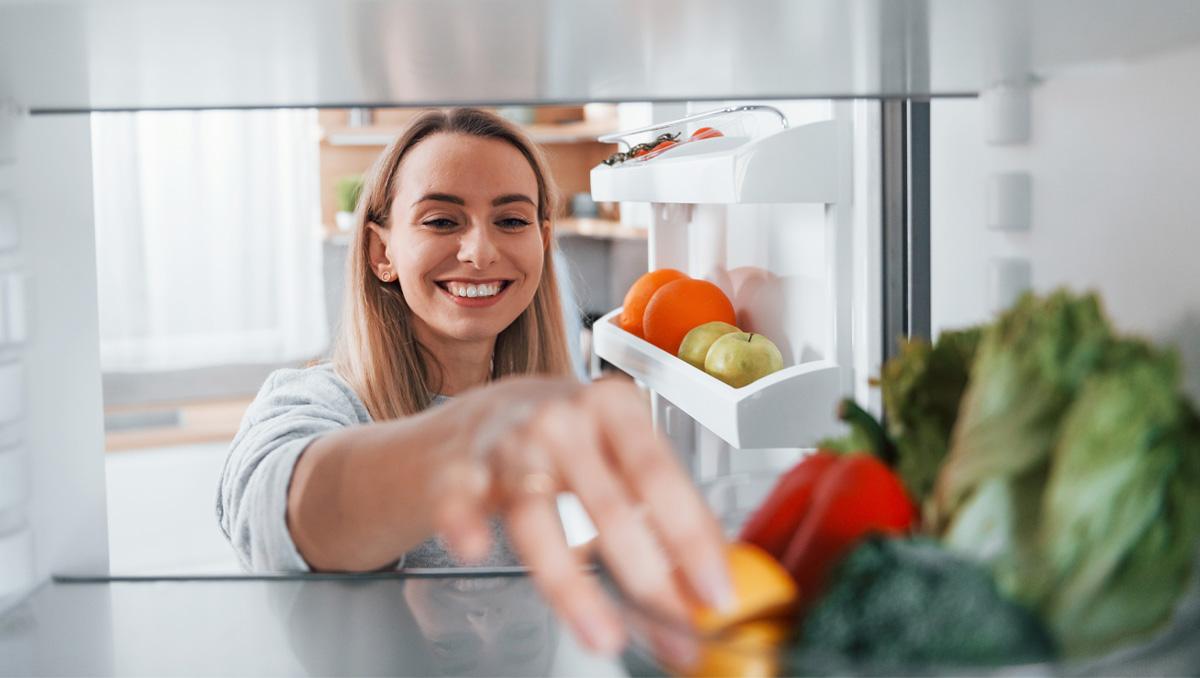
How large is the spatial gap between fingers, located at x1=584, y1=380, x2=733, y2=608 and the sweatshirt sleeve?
0.26 metres

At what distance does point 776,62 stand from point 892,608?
34cm

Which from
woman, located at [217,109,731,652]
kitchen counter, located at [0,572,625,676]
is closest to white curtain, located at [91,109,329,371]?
woman, located at [217,109,731,652]

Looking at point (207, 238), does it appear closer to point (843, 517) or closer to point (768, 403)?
point (768, 403)

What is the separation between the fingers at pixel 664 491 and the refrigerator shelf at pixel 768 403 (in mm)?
514

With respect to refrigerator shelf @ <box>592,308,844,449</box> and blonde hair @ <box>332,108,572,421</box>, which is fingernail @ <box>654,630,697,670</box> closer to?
refrigerator shelf @ <box>592,308,844,449</box>

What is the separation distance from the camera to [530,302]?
156 cm

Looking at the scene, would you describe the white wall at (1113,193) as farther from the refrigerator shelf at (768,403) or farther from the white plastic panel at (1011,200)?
the refrigerator shelf at (768,403)

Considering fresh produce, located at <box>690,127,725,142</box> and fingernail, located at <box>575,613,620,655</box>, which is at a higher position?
fresh produce, located at <box>690,127,725,142</box>

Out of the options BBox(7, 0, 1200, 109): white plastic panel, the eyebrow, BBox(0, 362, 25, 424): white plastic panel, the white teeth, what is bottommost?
BBox(0, 362, 25, 424): white plastic panel

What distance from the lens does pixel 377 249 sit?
58.1 inches

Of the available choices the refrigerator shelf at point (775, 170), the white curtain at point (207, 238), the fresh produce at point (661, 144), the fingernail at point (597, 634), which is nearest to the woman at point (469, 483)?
the fingernail at point (597, 634)

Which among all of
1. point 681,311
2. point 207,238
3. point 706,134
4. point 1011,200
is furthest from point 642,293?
point 207,238

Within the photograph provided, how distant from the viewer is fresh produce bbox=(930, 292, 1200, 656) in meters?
0.25

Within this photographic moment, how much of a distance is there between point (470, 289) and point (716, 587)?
1180 millimetres
